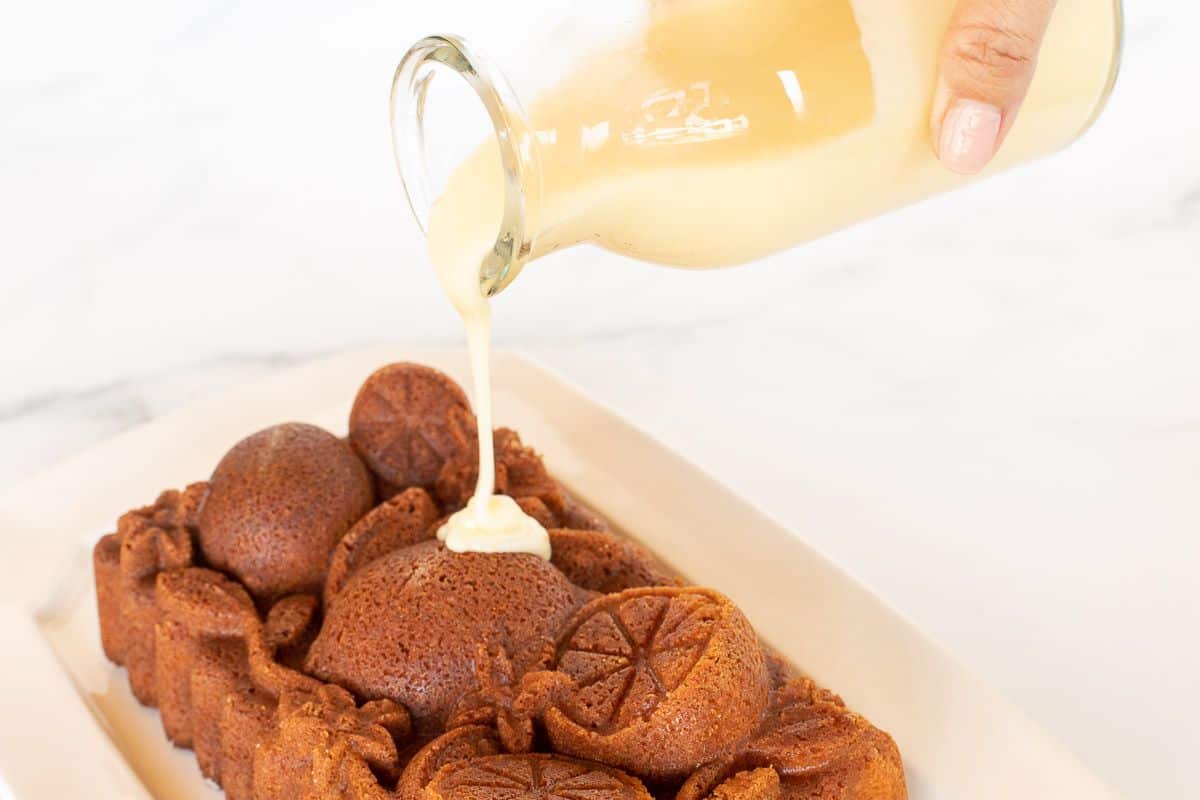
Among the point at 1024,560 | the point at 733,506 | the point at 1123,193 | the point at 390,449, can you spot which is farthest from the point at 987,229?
the point at 390,449

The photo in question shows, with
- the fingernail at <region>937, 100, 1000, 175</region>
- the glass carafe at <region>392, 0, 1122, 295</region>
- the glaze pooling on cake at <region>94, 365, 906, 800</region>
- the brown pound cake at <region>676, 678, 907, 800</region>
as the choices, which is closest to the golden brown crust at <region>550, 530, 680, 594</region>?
the glaze pooling on cake at <region>94, 365, 906, 800</region>

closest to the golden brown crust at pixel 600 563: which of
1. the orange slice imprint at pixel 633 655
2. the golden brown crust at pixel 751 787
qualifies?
the orange slice imprint at pixel 633 655

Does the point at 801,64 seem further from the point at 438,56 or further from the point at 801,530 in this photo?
the point at 801,530

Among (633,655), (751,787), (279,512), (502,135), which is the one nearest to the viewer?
(502,135)

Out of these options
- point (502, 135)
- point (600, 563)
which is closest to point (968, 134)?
point (502, 135)

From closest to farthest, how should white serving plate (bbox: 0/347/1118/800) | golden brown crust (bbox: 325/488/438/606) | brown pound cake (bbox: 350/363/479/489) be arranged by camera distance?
white serving plate (bbox: 0/347/1118/800) → golden brown crust (bbox: 325/488/438/606) → brown pound cake (bbox: 350/363/479/489)

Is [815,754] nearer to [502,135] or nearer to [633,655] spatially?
[633,655]

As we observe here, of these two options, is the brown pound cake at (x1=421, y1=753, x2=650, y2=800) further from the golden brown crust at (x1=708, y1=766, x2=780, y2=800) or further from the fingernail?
the fingernail

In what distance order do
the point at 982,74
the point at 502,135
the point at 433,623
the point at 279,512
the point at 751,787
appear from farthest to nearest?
1. the point at 279,512
2. the point at 433,623
3. the point at 751,787
4. the point at 982,74
5. the point at 502,135
